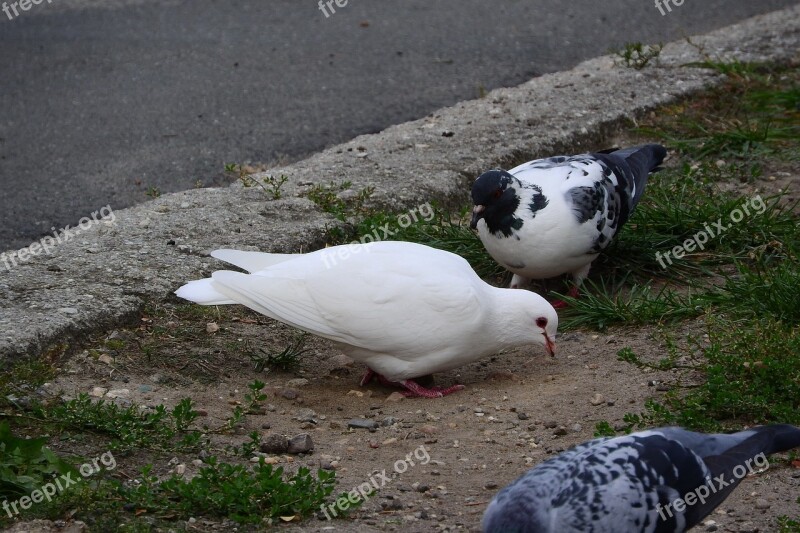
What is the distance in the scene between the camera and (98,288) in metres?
4.33

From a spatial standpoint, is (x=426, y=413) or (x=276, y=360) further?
(x=276, y=360)

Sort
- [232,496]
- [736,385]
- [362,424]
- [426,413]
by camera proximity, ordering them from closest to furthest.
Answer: [232,496], [736,385], [362,424], [426,413]

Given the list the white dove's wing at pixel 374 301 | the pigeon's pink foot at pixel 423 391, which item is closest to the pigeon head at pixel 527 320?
the white dove's wing at pixel 374 301

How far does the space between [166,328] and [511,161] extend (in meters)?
2.47

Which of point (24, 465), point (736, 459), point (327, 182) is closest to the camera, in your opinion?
point (736, 459)

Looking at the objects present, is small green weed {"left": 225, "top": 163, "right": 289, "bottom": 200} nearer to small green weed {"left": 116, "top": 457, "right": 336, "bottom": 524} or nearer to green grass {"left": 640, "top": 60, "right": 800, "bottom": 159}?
green grass {"left": 640, "top": 60, "right": 800, "bottom": 159}

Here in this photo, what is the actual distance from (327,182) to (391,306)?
1.81m

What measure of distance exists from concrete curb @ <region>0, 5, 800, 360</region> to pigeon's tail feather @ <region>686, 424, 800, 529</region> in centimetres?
240

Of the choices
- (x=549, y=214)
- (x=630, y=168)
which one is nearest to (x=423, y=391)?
(x=549, y=214)

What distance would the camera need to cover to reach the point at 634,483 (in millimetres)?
2623

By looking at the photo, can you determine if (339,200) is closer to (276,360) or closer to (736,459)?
(276,360)

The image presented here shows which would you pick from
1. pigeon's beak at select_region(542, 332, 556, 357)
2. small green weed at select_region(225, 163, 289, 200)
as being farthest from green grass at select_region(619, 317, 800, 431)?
small green weed at select_region(225, 163, 289, 200)

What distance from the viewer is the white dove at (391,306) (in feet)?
12.8

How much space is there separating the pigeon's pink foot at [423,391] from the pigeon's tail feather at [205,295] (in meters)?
0.76
